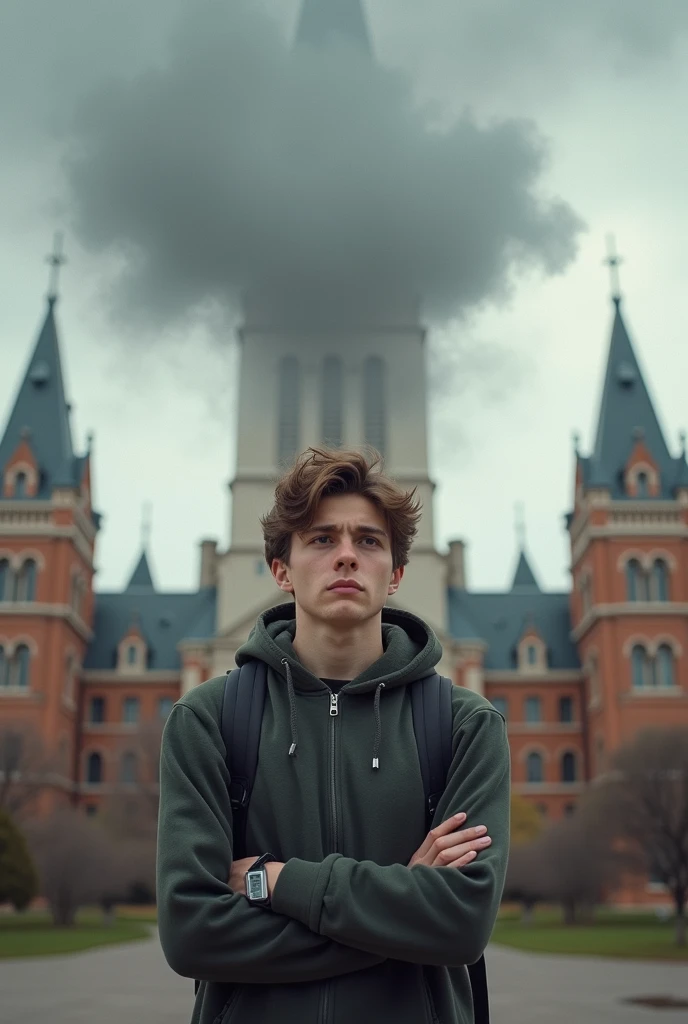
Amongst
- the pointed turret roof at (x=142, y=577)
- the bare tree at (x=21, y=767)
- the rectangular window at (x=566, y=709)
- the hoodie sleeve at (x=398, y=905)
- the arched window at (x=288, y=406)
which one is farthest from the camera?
the pointed turret roof at (x=142, y=577)

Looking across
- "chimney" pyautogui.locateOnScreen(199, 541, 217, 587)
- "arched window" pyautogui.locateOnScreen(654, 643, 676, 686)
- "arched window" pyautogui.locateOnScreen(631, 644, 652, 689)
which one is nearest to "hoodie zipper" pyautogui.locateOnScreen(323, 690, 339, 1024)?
"arched window" pyautogui.locateOnScreen(631, 644, 652, 689)

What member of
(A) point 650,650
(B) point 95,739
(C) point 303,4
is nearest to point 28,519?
(B) point 95,739

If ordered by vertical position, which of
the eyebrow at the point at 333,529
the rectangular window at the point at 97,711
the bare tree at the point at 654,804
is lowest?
the eyebrow at the point at 333,529

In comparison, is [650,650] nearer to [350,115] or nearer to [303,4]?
[350,115]

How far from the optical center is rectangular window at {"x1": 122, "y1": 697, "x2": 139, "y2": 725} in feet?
175

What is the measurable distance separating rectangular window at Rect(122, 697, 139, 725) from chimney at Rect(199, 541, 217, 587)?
31.6ft

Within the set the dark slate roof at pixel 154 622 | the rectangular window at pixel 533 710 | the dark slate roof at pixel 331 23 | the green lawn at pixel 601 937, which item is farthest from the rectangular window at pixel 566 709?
the dark slate roof at pixel 331 23

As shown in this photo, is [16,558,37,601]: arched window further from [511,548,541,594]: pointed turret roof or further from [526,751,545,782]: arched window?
[511,548,541,594]: pointed turret roof

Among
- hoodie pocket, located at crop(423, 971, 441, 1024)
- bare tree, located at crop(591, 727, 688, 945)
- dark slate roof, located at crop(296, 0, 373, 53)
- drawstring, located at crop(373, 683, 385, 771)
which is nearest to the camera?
hoodie pocket, located at crop(423, 971, 441, 1024)

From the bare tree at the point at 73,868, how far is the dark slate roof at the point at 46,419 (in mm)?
21684

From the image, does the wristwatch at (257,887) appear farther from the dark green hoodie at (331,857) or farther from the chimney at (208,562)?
the chimney at (208,562)

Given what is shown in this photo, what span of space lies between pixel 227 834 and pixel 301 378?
171ft

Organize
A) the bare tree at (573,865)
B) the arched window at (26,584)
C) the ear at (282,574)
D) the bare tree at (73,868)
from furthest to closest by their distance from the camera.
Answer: the arched window at (26,584) < the bare tree at (573,865) < the bare tree at (73,868) < the ear at (282,574)

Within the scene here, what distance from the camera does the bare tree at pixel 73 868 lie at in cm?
3039
